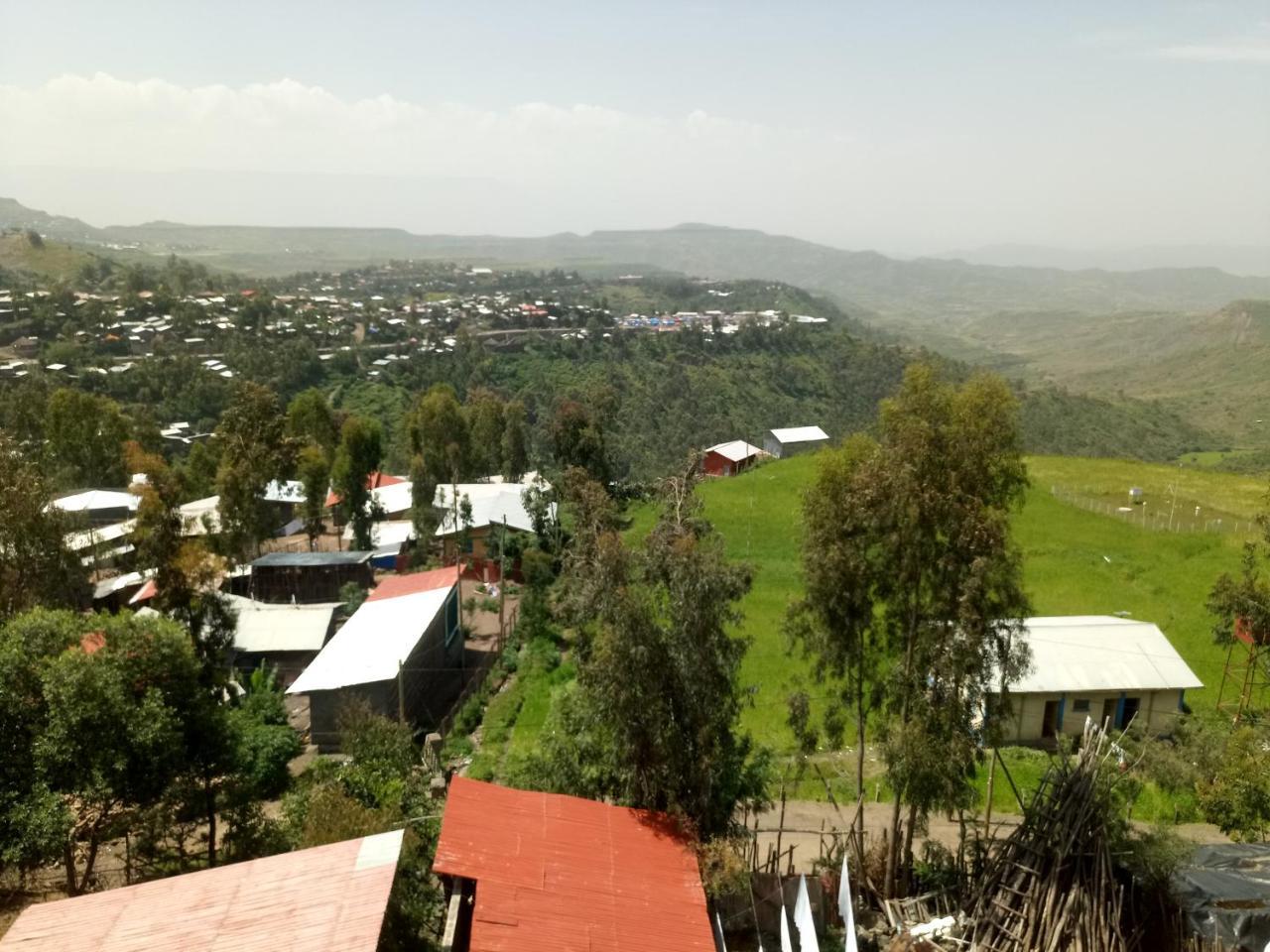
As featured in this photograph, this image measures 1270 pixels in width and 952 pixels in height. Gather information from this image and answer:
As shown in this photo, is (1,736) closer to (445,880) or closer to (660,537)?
(445,880)

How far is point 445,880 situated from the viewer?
1120 centimetres

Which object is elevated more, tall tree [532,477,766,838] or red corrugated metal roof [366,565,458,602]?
tall tree [532,477,766,838]

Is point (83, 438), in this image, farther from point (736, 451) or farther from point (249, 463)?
point (736, 451)

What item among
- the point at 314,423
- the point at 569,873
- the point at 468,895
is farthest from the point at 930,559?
the point at 314,423

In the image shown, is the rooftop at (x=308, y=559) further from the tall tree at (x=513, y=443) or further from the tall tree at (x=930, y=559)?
the tall tree at (x=930, y=559)

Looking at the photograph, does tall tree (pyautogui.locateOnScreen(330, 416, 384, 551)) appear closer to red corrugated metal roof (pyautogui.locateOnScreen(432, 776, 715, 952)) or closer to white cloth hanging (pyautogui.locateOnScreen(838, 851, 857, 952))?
red corrugated metal roof (pyautogui.locateOnScreen(432, 776, 715, 952))

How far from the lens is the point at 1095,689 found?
18750 mm

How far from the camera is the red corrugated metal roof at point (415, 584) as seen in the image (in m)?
22.5

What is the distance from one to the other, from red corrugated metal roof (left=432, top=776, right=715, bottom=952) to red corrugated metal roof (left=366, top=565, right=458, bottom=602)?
11.4 m

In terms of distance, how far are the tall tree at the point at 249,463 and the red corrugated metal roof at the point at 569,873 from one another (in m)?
17.7

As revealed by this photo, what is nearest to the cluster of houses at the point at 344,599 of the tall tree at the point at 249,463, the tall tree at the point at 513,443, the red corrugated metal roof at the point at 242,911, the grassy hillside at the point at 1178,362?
the tall tree at the point at 249,463

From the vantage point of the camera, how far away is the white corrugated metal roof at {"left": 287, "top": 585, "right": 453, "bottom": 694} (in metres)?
17.6

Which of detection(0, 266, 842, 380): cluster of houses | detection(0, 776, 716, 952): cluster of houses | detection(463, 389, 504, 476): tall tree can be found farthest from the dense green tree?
detection(0, 266, 842, 380): cluster of houses

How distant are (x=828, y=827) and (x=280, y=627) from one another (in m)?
14.4
